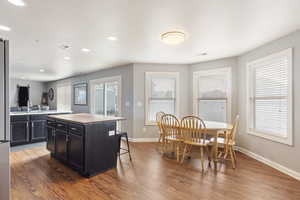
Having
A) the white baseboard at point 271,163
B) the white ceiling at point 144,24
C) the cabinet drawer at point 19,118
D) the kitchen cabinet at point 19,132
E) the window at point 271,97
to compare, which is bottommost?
the white baseboard at point 271,163

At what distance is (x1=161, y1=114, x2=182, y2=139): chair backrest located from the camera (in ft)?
11.6

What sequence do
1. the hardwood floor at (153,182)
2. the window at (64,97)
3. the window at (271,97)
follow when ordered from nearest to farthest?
1. the hardwood floor at (153,182)
2. the window at (271,97)
3. the window at (64,97)

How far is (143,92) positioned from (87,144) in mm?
2725

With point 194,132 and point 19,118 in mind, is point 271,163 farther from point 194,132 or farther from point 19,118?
point 19,118

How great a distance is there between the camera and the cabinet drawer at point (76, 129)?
272 cm

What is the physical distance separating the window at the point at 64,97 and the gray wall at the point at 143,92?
448 centimetres

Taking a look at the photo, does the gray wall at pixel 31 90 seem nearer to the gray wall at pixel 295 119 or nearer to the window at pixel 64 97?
the window at pixel 64 97

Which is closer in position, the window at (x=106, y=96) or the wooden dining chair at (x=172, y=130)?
the wooden dining chair at (x=172, y=130)

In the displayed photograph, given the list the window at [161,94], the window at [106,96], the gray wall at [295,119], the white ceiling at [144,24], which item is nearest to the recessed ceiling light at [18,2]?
the white ceiling at [144,24]

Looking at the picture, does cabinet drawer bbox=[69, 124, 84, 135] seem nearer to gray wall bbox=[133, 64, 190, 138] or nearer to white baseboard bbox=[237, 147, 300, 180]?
gray wall bbox=[133, 64, 190, 138]

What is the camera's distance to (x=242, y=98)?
412 centimetres

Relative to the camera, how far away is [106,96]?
6.15 metres

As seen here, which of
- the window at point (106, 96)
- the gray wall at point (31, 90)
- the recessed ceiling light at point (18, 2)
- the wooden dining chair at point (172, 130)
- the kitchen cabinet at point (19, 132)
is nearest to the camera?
the recessed ceiling light at point (18, 2)

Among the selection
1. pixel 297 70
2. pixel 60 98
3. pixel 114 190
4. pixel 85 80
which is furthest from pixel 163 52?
pixel 60 98
